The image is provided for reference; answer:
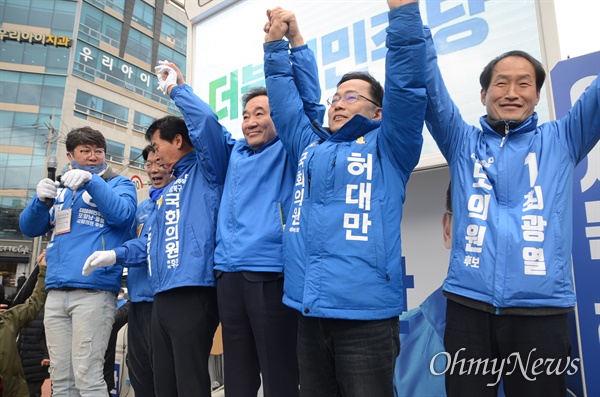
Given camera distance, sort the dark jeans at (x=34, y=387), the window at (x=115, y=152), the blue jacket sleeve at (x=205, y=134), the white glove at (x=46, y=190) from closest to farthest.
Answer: the blue jacket sleeve at (x=205, y=134)
the white glove at (x=46, y=190)
the dark jeans at (x=34, y=387)
the window at (x=115, y=152)

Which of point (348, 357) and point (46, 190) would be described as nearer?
point (348, 357)

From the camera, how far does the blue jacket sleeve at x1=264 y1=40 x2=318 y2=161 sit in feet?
5.75

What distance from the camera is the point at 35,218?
2.63m

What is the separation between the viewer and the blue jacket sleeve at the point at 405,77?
1382 millimetres

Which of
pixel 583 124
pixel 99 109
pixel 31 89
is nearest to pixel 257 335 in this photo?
pixel 583 124

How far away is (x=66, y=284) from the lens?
2.41 meters

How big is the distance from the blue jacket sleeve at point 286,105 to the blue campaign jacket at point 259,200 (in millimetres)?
112

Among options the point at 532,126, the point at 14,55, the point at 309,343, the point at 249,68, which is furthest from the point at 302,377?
the point at 14,55

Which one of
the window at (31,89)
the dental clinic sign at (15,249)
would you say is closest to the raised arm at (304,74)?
the window at (31,89)

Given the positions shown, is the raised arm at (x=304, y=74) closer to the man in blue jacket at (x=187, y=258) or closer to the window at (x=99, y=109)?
the man in blue jacket at (x=187, y=258)

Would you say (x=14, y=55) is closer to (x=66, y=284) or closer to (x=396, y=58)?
(x=66, y=284)

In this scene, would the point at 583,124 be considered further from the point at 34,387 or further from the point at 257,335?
the point at 34,387

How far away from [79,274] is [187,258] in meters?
1.01

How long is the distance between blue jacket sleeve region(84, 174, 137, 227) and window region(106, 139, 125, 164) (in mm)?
18589
